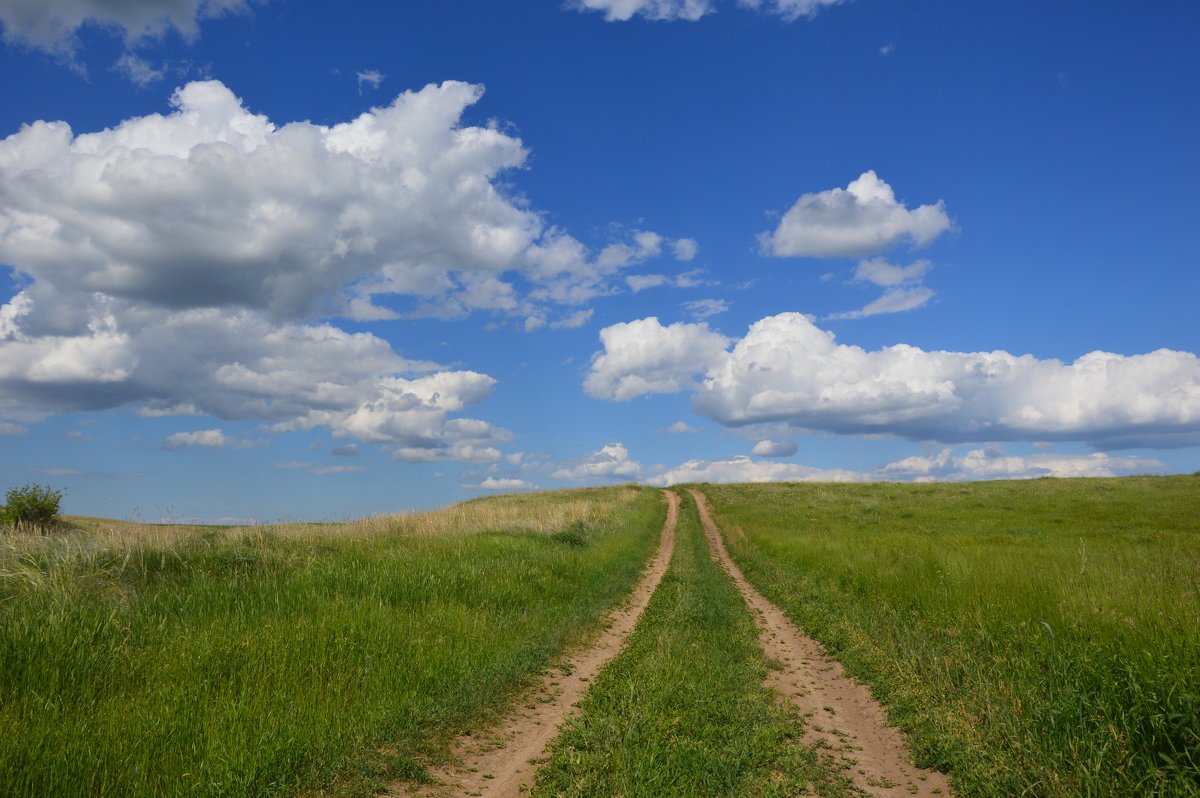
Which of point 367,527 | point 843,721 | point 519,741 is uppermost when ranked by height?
point 367,527

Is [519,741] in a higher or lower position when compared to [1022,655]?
lower

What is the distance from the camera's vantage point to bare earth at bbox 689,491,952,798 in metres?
6.20

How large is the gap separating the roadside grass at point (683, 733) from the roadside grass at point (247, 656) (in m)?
1.51

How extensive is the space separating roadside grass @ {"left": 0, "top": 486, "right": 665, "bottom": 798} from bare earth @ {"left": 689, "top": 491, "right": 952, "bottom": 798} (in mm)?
3896

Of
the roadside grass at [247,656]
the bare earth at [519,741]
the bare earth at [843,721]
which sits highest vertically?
the roadside grass at [247,656]

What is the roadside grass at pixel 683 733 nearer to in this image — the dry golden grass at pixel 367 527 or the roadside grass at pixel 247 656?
the roadside grass at pixel 247 656

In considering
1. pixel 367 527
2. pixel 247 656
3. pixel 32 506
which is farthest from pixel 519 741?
pixel 32 506

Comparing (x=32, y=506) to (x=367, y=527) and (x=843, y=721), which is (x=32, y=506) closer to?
(x=367, y=527)

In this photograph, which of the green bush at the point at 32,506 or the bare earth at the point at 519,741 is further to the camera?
the green bush at the point at 32,506

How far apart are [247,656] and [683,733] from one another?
5.44 metres

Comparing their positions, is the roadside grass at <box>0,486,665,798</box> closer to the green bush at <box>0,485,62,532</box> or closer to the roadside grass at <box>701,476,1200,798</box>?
the roadside grass at <box>701,476,1200,798</box>

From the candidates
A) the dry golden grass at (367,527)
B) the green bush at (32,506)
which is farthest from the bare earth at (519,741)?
the green bush at (32,506)

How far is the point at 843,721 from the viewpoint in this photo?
25.6 ft

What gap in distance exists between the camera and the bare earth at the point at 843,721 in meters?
6.20
